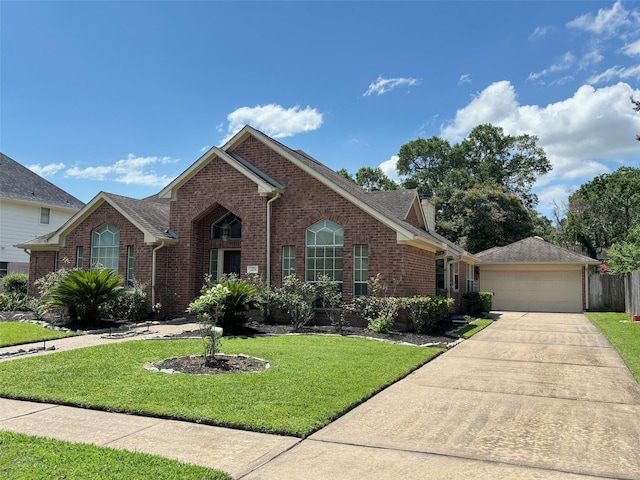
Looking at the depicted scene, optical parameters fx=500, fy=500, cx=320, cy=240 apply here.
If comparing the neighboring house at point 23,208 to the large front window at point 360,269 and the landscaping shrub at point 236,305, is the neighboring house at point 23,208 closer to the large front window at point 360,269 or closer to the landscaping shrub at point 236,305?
the landscaping shrub at point 236,305

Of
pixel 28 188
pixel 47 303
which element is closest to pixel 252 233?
pixel 47 303

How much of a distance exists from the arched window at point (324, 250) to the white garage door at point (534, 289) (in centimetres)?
1600

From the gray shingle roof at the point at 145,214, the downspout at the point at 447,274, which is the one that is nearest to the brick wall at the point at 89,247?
the gray shingle roof at the point at 145,214

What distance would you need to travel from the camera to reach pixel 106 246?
Answer: 18.7 meters

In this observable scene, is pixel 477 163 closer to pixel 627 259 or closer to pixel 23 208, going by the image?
pixel 627 259

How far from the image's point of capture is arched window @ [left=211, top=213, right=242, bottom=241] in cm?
1811

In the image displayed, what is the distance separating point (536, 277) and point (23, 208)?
1161 inches

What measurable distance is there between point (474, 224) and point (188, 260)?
27.9 meters

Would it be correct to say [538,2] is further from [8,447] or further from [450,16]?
[8,447]

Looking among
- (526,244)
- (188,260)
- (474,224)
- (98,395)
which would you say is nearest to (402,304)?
(188,260)

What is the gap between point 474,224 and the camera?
130 feet

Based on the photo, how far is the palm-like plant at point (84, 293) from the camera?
1433 centimetres

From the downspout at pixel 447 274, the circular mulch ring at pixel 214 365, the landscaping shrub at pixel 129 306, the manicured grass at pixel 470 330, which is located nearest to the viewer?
the circular mulch ring at pixel 214 365

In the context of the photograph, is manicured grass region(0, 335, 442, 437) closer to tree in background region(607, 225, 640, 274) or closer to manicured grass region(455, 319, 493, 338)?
manicured grass region(455, 319, 493, 338)
